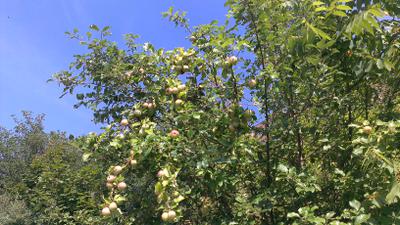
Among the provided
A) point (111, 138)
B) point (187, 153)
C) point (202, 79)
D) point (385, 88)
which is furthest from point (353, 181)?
point (111, 138)

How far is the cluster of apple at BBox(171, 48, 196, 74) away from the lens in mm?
3908

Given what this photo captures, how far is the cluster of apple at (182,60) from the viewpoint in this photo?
3908 mm

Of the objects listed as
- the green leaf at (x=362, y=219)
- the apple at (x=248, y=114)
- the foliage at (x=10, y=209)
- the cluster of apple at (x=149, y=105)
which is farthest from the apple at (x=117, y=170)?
the foliage at (x=10, y=209)

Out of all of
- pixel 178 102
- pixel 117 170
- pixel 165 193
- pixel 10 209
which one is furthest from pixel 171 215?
pixel 10 209

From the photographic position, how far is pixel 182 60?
392 centimetres

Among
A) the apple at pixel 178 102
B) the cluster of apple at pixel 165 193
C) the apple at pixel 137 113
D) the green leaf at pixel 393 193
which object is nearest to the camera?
the green leaf at pixel 393 193

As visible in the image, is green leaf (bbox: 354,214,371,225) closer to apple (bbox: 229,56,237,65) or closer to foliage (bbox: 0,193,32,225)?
apple (bbox: 229,56,237,65)

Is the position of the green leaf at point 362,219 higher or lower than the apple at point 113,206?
lower

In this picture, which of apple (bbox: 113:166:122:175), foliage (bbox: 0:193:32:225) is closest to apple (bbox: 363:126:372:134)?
apple (bbox: 113:166:122:175)

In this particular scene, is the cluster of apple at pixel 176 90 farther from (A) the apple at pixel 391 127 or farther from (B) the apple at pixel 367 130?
(A) the apple at pixel 391 127

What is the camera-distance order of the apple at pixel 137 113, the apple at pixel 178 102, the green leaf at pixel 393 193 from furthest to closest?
the apple at pixel 137 113 < the apple at pixel 178 102 < the green leaf at pixel 393 193

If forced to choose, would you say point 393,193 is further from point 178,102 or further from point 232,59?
point 178,102

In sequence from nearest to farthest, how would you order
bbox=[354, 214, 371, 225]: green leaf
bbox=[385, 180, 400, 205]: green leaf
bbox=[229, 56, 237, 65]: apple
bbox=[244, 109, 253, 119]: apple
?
1. bbox=[385, 180, 400, 205]: green leaf
2. bbox=[354, 214, 371, 225]: green leaf
3. bbox=[229, 56, 237, 65]: apple
4. bbox=[244, 109, 253, 119]: apple

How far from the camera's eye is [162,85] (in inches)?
156
